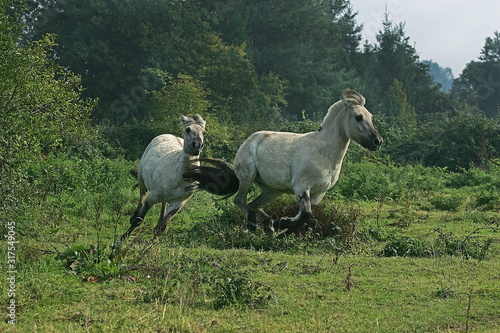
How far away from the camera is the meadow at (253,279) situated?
5.34m

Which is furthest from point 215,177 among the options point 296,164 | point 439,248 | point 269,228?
point 439,248

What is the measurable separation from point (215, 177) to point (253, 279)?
4.02 metres

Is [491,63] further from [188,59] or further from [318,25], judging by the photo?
[188,59]

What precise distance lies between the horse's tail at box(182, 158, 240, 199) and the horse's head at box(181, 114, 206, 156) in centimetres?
33

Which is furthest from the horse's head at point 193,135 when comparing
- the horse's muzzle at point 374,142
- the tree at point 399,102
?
the tree at point 399,102

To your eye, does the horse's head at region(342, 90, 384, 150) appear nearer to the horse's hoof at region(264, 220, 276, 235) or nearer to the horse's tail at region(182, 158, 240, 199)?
the horse's hoof at region(264, 220, 276, 235)

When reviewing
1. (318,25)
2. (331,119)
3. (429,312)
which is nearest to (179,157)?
(331,119)

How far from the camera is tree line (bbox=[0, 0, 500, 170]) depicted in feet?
46.2

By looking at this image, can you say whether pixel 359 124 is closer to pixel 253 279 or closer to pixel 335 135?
pixel 335 135

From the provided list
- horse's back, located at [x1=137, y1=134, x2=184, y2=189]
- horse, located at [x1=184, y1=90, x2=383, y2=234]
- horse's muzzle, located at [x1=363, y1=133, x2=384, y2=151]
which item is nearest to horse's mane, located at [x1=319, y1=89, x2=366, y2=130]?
horse, located at [x1=184, y1=90, x2=383, y2=234]

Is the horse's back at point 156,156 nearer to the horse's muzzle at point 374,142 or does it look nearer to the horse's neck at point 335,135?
the horse's neck at point 335,135

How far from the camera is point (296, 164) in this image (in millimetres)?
9438

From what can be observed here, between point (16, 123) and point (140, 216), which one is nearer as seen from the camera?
point (16, 123)

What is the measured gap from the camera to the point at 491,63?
6022 centimetres
